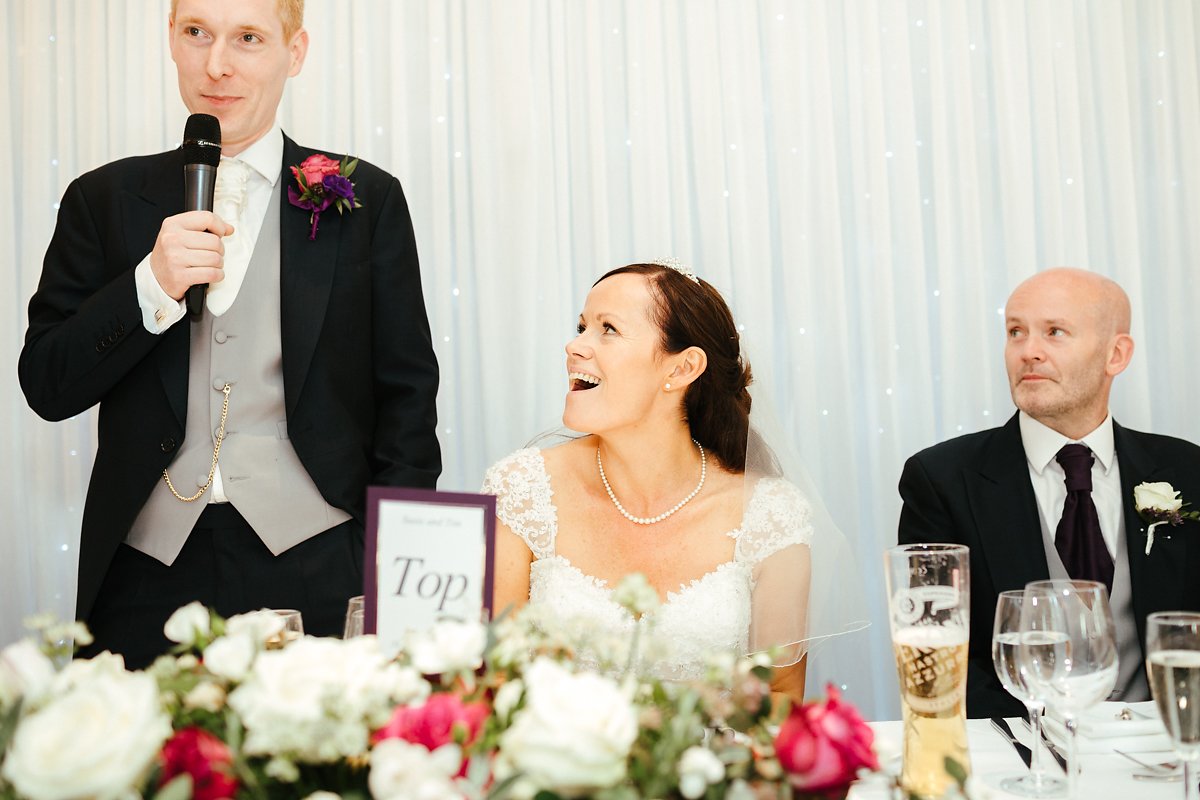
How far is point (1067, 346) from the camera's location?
273 cm

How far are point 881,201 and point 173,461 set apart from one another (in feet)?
6.66

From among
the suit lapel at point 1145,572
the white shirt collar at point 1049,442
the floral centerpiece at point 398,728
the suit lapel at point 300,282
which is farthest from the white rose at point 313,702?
the white shirt collar at point 1049,442

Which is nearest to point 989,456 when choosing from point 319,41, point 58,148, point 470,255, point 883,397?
point 883,397

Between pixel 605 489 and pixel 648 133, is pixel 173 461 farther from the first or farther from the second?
pixel 648 133

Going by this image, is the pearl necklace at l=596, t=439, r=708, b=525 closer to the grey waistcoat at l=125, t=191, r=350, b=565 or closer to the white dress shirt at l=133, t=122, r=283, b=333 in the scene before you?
the grey waistcoat at l=125, t=191, r=350, b=565

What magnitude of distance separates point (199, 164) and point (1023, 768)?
1566 millimetres

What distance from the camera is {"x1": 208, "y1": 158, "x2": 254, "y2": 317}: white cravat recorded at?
2.20 meters

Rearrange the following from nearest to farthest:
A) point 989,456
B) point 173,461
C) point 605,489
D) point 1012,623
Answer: point 1012,623 < point 173,461 < point 605,489 < point 989,456

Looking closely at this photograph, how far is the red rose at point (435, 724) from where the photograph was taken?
0.81 metres

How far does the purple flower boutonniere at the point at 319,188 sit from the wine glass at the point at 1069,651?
1.50 meters

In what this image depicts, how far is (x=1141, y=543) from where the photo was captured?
2461mm

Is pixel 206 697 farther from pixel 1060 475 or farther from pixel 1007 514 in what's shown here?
pixel 1060 475

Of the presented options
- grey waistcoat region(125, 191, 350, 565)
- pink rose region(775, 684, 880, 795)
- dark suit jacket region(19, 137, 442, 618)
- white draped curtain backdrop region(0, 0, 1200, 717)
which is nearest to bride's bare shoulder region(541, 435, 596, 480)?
dark suit jacket region(19, 137, 442, 618)

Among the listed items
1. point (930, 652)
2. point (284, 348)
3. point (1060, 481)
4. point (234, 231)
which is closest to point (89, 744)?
point (930, 652)
